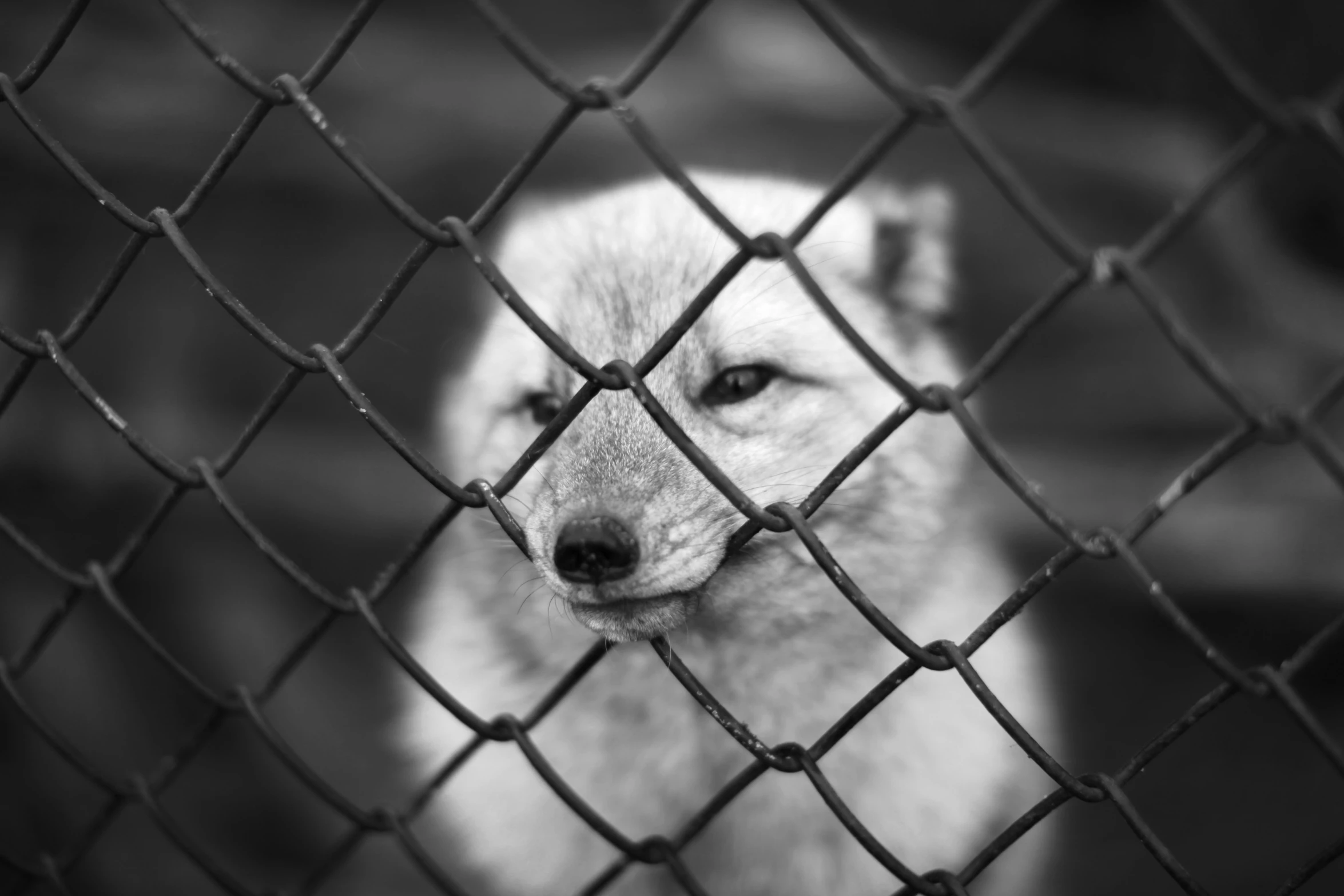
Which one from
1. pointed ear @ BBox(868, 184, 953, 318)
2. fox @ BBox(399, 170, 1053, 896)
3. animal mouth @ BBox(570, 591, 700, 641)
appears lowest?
animal mouth @ BBox(570, 591, 700, 641)

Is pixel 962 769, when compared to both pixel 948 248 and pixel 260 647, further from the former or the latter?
pixel 260 647

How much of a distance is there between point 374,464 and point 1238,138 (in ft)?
9.32

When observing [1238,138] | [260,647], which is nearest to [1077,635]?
[1238,138]

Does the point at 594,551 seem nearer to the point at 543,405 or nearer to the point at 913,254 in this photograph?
the point at 543,405

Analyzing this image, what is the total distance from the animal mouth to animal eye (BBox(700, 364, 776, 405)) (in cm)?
46

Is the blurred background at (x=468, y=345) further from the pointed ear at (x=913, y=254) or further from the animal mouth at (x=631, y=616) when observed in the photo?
the animal mouth at (x=631, y=616)

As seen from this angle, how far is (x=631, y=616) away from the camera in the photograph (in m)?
1.45

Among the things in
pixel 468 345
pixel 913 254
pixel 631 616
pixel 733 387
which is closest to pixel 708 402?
pixel 733 387

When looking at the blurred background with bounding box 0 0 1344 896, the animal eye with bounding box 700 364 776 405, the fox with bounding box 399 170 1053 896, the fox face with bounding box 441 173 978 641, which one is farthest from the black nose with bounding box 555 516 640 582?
the blurred background with bounding box 0 0 1344 896

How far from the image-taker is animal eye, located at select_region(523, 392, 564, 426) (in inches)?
79.6

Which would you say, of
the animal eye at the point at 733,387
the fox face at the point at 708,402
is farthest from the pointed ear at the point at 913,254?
the animal eye at the point at 733,387

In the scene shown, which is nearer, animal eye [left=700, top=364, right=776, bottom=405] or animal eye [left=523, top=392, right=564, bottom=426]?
animal eye [left=700, top=364, right=776, bottom=405]

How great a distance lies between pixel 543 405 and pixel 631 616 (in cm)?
72

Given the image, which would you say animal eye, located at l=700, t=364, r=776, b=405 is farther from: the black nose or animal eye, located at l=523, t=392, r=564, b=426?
the black nose
